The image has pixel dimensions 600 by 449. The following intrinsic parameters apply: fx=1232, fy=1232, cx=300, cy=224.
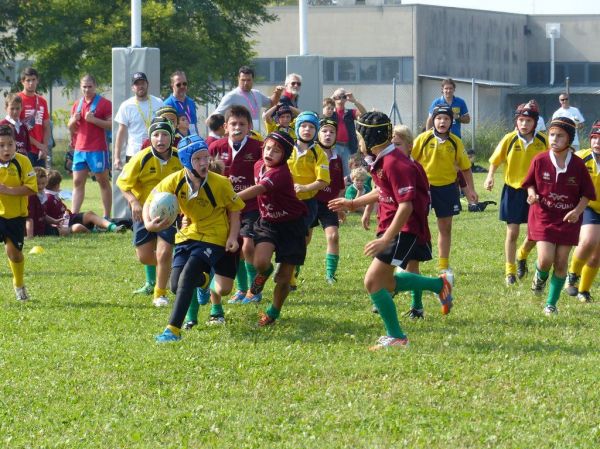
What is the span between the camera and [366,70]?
49.2 metres

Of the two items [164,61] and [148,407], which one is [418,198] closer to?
[148,407]

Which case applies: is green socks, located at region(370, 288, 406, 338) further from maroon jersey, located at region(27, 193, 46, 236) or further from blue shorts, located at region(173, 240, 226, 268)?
maroon jersey, located at region(27, 193, 46, 236)

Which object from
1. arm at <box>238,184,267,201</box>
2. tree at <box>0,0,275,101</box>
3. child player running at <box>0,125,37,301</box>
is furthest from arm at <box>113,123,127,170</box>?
tree at <box>0,0,275,101</box>

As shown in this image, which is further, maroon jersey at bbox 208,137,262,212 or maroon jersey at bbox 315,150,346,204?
maroon jersey at bbox 315,150,346,204

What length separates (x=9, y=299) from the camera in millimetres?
11352

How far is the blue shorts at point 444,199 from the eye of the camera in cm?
1230

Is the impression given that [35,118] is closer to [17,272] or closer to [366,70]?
[17,272]

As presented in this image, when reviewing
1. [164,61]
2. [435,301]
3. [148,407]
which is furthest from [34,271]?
[164,61]

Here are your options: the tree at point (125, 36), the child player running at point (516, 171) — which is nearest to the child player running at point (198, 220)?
the child player running at point (516, 171)

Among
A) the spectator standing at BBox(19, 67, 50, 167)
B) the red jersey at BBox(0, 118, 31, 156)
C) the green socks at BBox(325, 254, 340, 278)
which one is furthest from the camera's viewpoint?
the spectator standing at BBox(19, 67, 50, 167)

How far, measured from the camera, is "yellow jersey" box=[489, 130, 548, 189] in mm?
12281

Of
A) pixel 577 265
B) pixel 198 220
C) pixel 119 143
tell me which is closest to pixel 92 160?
pixel 119 143

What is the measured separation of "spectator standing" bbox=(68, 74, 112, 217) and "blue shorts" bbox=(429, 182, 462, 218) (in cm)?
687

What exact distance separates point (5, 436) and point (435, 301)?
5.42m
